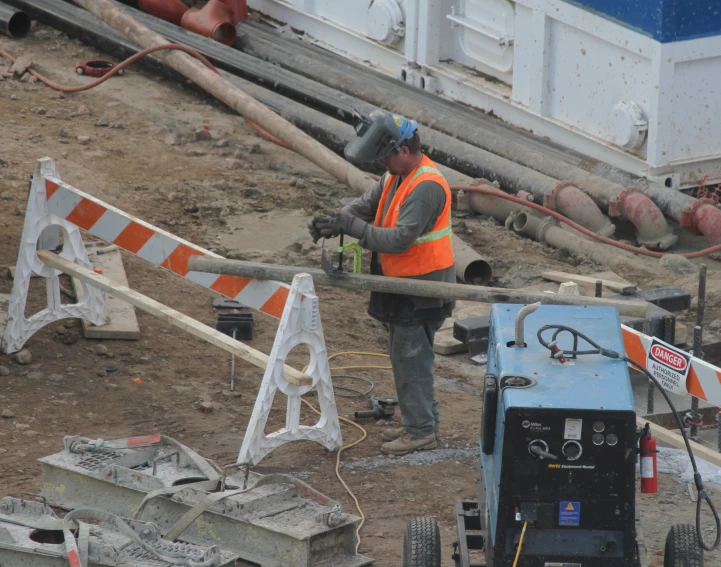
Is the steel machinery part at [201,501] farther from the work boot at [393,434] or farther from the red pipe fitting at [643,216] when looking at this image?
the red pipe fitting at [643,216]

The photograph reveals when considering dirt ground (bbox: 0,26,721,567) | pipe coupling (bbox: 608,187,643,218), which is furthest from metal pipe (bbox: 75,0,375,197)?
pipe coupling (bbox: 608,187,643,218)

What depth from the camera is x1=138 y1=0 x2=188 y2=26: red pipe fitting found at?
14.9m

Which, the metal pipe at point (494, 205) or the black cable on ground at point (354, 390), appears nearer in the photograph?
the black cable on ground at point (354, 390)

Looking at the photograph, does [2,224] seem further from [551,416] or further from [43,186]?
[551,416]

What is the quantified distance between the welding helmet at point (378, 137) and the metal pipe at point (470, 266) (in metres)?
3.39

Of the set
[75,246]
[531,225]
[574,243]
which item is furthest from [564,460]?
[531,225]

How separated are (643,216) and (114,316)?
15.9ft

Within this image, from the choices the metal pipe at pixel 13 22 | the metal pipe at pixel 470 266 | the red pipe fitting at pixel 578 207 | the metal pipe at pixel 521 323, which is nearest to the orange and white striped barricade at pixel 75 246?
the metal pipe at pixel 521 323

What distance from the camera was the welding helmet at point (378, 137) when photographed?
6293 mm

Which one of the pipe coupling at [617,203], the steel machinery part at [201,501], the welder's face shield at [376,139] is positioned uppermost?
the welder's face shield at [376,139]

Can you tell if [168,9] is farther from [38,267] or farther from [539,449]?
[539,449]

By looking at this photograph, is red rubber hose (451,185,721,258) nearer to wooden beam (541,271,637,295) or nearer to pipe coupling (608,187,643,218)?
pipe coupling (608,187,643,218)

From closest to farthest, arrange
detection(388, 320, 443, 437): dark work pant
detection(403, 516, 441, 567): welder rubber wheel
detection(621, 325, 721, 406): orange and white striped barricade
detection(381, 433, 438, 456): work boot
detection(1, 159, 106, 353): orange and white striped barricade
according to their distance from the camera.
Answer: detection(403, 516, 441, 567): welder rubber wheel
detection(621, 325, 721, 406): orange and white striped barricade
detection(388, 320, 443, 437): dark work pant
detection(381, 433, 438, 456): work boot
detection(1, 159, 106, 353): orange and white striped barricade

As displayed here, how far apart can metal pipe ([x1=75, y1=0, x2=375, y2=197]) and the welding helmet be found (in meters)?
4.24
